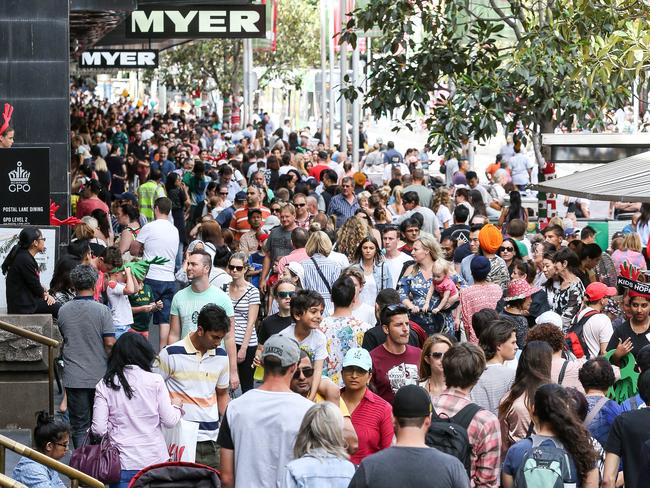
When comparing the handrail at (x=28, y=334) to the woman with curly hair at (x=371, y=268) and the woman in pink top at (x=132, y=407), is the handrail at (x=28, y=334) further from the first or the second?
the woman with curly hair at (x=371, y=268)

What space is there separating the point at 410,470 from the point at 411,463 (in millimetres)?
36

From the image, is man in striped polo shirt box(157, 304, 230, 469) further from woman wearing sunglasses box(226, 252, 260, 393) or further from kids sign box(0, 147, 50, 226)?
kids sign box(0, 147, 50, 226)

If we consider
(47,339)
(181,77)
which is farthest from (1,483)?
(181,77)

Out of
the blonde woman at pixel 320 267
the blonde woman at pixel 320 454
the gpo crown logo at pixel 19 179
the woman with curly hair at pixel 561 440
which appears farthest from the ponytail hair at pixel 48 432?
the gpo crown logo at pixel 19 179

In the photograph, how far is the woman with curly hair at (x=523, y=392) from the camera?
309 inches

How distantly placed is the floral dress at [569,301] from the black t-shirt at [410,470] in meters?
6.33

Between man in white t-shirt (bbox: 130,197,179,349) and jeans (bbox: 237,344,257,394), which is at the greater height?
man in white t-shirt (bbox: 130,197,179,349)

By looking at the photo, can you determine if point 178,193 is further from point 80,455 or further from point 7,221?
point 80,455

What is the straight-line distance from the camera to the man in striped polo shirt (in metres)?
8.80

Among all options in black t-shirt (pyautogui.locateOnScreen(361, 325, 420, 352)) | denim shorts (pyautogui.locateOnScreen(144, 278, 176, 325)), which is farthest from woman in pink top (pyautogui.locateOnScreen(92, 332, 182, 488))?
denim shorts (pyautogui.locateOnScreen(144, 278, 176, 325))

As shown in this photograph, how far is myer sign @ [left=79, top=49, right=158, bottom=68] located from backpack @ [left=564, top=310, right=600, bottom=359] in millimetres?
20798

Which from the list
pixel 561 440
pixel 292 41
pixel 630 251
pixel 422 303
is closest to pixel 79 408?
pixel 422 303

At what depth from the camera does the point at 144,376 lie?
27.3 feet

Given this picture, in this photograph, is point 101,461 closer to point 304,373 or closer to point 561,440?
point 304,373
